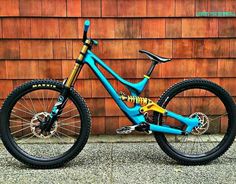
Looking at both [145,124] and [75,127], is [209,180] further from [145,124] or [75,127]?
[75,127]

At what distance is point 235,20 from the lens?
10.9 ft

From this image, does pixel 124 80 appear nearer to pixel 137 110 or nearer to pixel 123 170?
pixel 137 110

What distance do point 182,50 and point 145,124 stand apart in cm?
94

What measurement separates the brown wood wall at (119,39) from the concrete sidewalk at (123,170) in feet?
2.03

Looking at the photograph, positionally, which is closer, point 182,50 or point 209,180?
point 209,180

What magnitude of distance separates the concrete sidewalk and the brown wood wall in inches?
24.4

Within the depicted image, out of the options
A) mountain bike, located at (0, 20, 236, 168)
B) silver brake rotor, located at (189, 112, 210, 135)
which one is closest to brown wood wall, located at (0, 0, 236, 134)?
mountain bike, located at (0, 20, 236, 168)

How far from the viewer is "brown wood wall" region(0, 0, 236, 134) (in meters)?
3.23

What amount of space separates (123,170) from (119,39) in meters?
1.27

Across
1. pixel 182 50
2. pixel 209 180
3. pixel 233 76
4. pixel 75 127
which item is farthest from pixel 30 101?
pixel 233 76

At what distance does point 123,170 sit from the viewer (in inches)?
109

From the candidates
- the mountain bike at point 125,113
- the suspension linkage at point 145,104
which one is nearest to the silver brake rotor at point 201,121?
the mountain bike at point 125,113

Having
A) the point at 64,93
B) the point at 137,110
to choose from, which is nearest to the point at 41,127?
the point at 64,93

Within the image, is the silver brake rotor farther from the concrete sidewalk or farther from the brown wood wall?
the brown wood wall
